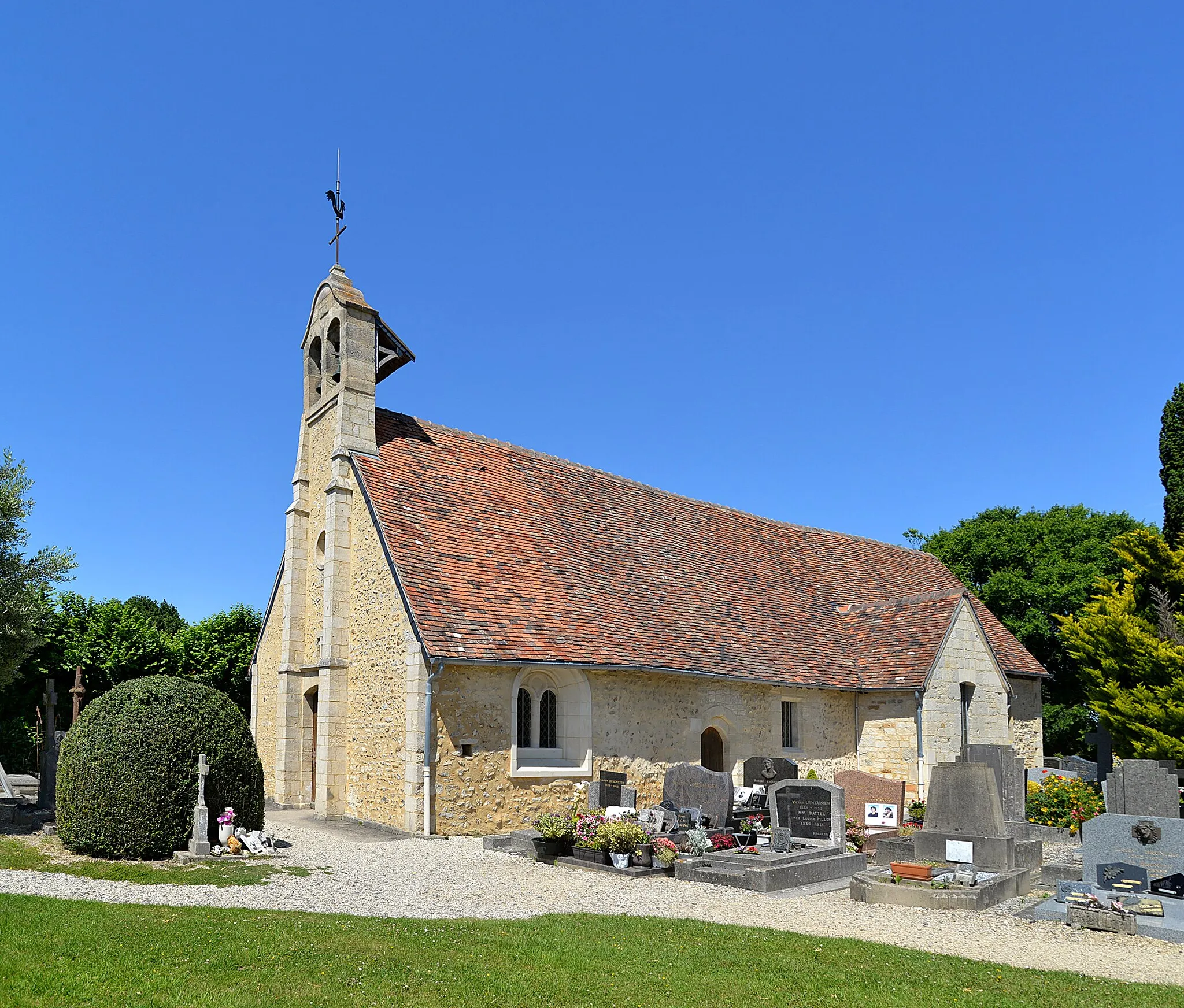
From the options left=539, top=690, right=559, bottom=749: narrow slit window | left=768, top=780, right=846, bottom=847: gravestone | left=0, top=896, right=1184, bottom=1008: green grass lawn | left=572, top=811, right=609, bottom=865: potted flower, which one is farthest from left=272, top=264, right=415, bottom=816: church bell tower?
left=0, top=896, right=1184, bottom=1008: green grass lawn

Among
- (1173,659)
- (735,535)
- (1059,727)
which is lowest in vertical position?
(1059,727)

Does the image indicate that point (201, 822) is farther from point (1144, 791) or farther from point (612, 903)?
point (1144, 791)

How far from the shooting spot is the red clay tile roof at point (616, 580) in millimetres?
20078

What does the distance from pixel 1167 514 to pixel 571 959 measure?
22334 millimetres

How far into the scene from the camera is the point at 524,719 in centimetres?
2002

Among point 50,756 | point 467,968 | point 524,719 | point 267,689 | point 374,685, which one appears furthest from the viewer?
point 267,689

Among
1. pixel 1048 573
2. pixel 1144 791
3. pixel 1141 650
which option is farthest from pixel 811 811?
pixel 1048 573

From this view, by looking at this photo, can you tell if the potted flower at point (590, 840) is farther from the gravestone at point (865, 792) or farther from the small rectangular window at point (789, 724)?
the small rectangular window at point (789, 724)

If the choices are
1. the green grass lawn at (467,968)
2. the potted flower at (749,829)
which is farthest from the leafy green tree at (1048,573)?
the green grass lawn at (467,968)

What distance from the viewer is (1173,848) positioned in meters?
12.7

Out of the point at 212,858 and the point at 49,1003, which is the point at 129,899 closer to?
the point at 212,858

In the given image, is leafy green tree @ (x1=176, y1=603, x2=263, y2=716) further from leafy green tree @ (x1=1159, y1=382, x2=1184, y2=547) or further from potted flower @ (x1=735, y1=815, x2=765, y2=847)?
leafy green tree @ (x1=1159, y1=382, x2=1184, y2=547)

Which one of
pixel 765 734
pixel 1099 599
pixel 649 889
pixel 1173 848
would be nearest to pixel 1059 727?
pixel 1099 599

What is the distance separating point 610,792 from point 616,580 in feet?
22.2
